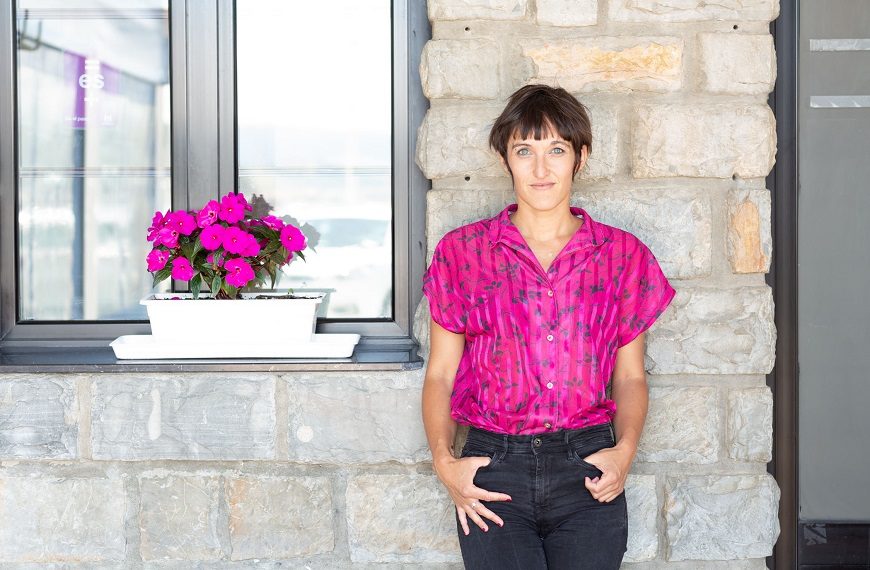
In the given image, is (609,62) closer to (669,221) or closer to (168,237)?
(669,221)

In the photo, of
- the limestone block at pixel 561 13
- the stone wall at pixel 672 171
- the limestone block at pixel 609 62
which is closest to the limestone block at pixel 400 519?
the stone wall at pixel 672 171

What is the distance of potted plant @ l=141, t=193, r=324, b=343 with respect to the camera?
2107 millimetres

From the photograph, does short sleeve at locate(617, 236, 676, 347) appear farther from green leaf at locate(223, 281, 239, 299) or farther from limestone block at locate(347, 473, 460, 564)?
green leaf at locate(223, 281, 239, 299)

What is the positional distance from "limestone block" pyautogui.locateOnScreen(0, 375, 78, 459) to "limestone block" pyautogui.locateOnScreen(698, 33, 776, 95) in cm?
170

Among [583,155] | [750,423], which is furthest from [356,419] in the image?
[750,423]

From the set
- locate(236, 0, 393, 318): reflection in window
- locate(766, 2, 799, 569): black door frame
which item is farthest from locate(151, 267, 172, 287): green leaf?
locate(766, 2, 799, 569): black door frame

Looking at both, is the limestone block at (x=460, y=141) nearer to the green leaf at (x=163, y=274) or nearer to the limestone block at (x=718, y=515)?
the green leaf at (x=163, y=274)

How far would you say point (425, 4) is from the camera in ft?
7.44

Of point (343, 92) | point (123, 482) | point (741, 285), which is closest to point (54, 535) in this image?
point (123, 482)

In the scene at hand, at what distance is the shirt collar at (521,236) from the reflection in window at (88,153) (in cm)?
97

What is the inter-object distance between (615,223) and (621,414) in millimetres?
483

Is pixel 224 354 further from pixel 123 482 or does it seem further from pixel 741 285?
pixel 741 285

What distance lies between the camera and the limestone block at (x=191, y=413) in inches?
83.4

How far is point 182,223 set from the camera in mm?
2104
